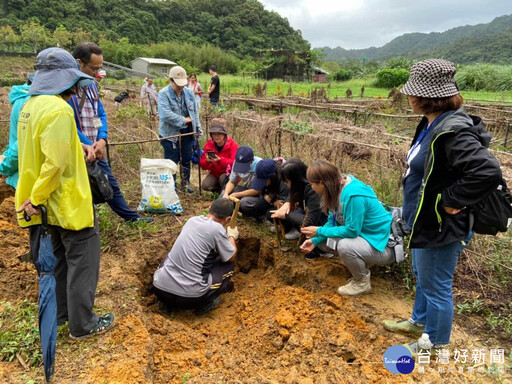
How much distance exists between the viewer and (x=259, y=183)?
3.81 m

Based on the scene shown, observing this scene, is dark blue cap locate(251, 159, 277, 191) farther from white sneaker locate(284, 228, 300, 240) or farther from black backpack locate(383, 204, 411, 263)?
black backpack locate(383, 204, 411, 263)

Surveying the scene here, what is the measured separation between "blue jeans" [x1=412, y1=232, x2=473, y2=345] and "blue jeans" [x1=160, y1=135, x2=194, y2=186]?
3.58m

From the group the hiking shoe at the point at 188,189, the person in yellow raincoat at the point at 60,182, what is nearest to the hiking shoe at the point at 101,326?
the person in yellow raincoat at the point at 60,182

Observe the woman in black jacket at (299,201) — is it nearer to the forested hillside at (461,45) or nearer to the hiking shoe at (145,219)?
the hiking shoe at (145,219)

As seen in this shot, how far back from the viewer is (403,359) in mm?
2158

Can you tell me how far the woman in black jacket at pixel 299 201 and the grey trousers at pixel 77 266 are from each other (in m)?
1.81

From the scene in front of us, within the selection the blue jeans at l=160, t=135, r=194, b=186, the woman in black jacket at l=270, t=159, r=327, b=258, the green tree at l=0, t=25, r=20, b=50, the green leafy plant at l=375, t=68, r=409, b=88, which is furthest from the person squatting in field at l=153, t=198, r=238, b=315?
the green tree at l=0, t=25, r=20, b=50

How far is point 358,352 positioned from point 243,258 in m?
1.87

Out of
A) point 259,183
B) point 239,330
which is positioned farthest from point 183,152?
point 239,330

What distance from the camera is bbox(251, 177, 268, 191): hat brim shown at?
3791 mm

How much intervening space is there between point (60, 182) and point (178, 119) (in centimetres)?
281

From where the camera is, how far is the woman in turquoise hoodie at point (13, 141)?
2236 mm

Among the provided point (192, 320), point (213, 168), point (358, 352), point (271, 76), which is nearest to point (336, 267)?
point (358, 352)

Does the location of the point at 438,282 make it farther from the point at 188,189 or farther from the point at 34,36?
the point at 34,36
